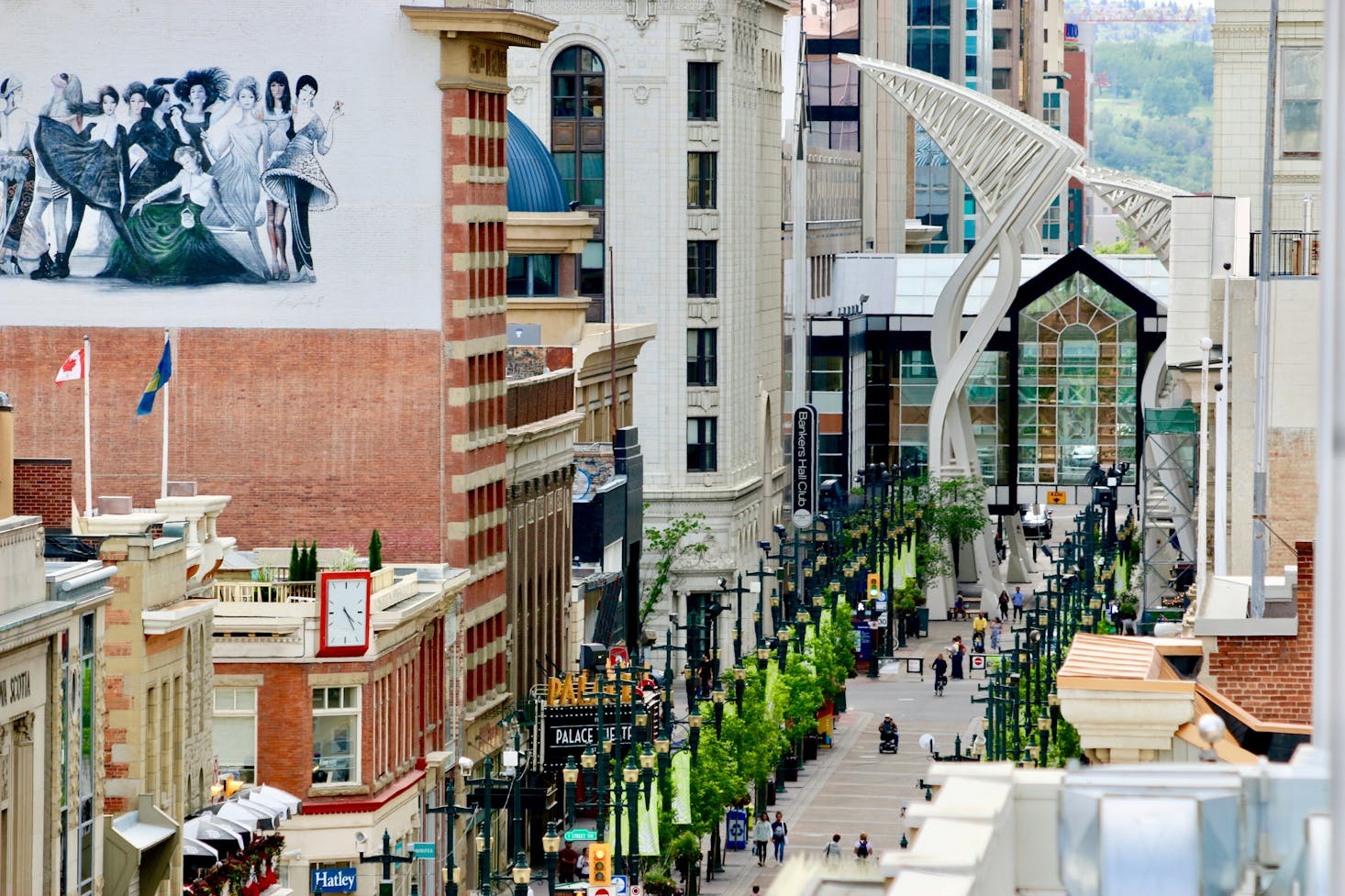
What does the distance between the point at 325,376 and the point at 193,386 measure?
334 centimetres

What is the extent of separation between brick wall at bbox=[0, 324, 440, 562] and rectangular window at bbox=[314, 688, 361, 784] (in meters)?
A: 11.9

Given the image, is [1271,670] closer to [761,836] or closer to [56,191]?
[56,191]

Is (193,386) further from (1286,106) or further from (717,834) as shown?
(1286,106)

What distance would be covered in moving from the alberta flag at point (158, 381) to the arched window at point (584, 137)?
53.4 metres

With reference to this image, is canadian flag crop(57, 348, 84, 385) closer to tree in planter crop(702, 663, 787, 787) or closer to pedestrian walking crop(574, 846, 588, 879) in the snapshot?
pedestrian walking crop(574, 846, 588, 879)

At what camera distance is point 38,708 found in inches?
1636

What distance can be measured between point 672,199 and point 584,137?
4558 mm

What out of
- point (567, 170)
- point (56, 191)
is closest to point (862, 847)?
point (56, 191)

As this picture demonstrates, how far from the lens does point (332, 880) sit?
63875 millimetres

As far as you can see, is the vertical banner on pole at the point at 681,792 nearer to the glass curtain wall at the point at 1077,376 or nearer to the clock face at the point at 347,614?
the clock face at the point at 347,614

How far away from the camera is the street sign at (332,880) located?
6381 cm

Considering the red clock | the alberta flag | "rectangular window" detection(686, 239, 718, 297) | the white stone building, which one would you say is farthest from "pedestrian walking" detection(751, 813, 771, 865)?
"rectangular window" detection(686, 239, 718, 297)

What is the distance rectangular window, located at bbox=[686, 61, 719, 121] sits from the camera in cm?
12506

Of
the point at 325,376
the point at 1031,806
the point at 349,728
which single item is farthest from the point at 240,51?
the point at 1031,806
